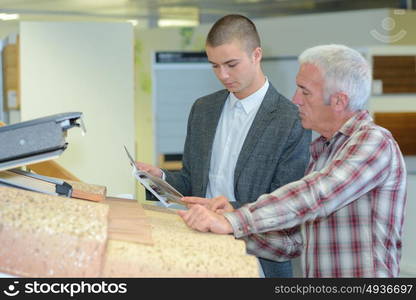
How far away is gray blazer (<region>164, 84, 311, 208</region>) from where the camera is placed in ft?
8.16

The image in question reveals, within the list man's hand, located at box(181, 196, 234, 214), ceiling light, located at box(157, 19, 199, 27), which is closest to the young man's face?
man's hand, located at box(181, 196, 234, 214)

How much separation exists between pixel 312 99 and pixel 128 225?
769 mm

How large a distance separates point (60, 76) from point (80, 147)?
58 centimetres

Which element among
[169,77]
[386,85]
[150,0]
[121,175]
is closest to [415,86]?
[386,85]

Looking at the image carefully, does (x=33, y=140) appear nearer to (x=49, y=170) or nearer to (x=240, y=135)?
(x=240, y=135)

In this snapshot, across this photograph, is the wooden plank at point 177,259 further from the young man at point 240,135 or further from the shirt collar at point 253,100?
the shirt collar at point 253,100

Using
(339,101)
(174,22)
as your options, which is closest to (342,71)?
(339,101)

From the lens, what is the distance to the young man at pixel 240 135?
2.49m

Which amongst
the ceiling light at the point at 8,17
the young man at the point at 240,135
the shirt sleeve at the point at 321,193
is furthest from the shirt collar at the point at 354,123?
the ceiling light at the point at 8,17

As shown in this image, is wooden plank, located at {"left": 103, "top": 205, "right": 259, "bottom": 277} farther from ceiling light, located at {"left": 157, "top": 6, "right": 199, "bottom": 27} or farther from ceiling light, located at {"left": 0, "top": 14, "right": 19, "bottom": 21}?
ceiling light, located at {"left": 157, "top": 6, "right": 199, "bottom": 27}

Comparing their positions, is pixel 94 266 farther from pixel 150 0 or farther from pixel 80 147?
pixel 150 0

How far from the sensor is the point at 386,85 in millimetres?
6621

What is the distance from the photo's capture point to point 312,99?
195cm

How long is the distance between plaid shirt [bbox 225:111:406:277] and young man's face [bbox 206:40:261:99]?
0.71 meters
